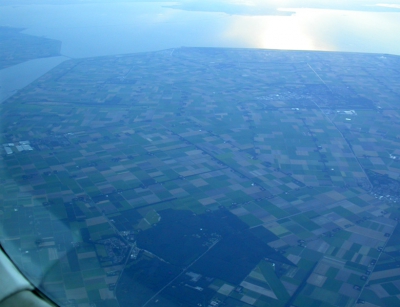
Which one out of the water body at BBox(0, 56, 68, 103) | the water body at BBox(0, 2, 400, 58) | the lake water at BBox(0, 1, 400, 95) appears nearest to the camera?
the water body at BBox(0, 56, 68, 103)

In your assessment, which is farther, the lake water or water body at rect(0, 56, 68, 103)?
the lake water

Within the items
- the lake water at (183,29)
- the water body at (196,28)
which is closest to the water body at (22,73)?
the lake water at (183,29)

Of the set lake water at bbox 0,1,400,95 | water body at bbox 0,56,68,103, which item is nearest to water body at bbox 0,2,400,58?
lake water at bbox 0,1,400,95

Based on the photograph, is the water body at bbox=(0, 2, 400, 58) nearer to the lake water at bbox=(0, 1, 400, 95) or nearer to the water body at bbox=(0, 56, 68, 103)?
the lake water at bbox=(0, 1, 400, 95)

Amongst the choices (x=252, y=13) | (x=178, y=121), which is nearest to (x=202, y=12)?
(x=252, y=13)

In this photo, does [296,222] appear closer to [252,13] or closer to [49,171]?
[49,171]

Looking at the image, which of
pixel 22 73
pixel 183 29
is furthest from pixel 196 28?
pixel 22 73
